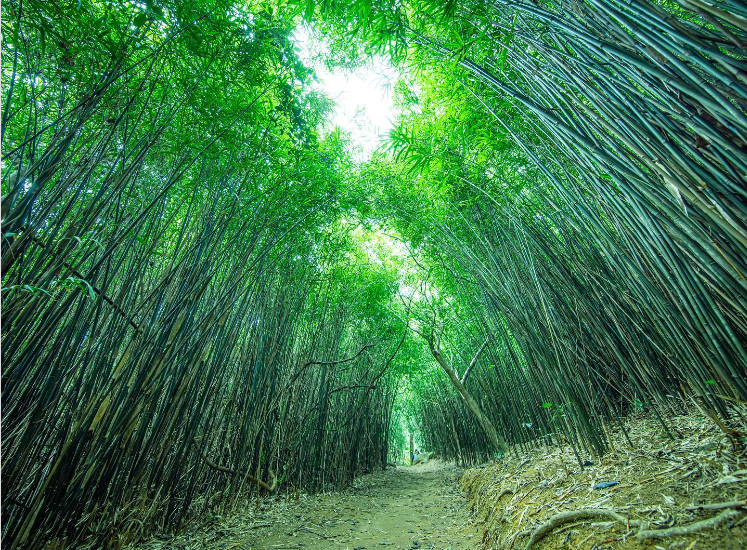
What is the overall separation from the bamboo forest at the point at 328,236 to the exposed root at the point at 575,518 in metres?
0.01

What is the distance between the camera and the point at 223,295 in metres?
2.00

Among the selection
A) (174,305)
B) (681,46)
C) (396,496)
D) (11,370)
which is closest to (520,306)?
(681,46)

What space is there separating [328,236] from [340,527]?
289 cm

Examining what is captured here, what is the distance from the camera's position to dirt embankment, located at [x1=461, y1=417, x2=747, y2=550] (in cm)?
77

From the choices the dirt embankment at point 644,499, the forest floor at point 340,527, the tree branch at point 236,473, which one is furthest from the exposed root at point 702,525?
the tree branch at point 236,473

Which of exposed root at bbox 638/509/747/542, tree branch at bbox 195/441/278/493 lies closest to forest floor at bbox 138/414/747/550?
exposed root at bbox 638/509/747/542

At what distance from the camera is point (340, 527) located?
2791 millimetres

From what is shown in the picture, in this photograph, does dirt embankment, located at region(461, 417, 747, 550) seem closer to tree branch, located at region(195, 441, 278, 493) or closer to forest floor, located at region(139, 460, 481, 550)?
forest floor, located at region(139, 460, 481, 550)

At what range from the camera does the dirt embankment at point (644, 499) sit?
773 millimetres

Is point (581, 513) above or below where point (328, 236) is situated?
below

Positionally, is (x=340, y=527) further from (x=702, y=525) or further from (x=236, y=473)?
(x=702, y=525)

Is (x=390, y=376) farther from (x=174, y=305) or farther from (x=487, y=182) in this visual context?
(x=174, y=305)

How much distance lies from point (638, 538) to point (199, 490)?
307cm

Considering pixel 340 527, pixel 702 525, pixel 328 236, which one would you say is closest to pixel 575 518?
pixel 702 525
